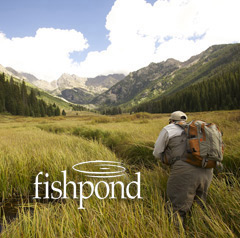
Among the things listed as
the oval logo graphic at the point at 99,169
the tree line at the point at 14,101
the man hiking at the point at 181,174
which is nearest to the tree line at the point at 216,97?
the oval logo graphic at the point at 99,169

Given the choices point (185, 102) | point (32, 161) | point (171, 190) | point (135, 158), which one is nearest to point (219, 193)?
point (171, 190)

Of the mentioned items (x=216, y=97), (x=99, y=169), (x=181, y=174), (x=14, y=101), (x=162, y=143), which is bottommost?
(x=99, y=169)

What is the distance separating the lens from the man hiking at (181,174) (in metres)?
2.94

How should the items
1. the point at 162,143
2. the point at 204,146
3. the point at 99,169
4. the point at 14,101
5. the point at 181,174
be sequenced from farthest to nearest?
the point at 14,101 → the point at 99,169 → the point at 162,143 → the point at 181,174 → the point at 204,146

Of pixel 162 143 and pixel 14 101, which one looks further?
pixel 14 101

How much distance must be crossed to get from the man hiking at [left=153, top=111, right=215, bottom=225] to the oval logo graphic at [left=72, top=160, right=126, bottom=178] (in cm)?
141

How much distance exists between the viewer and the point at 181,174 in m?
3.00

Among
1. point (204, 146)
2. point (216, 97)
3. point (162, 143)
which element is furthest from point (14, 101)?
point (216, 97)

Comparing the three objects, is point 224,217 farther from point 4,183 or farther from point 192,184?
point 4,183

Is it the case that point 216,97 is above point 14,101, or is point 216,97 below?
below

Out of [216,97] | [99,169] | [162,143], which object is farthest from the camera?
[216,97]

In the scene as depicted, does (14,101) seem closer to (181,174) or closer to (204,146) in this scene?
(181,174)

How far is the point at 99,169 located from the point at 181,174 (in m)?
2.43

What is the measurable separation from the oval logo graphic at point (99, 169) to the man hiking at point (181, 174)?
1.41 meters
